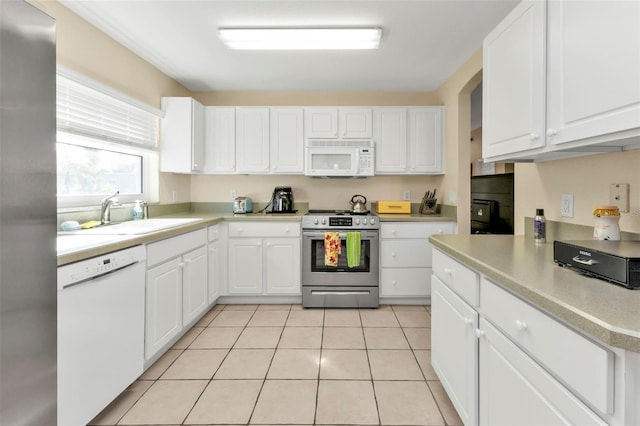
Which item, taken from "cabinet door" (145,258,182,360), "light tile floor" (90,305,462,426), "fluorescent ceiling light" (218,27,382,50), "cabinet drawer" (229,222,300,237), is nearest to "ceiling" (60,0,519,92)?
"fluorescent ceiling light" (218,27,382,50)

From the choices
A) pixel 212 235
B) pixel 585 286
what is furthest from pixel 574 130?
pixel 212 235

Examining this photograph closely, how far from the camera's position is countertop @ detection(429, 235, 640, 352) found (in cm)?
74

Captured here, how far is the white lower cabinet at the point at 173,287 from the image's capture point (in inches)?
86.9

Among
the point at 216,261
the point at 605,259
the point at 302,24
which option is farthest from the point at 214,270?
the point at 605,259

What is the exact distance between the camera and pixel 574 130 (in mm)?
1272

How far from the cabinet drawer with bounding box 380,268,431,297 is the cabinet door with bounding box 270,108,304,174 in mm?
1479

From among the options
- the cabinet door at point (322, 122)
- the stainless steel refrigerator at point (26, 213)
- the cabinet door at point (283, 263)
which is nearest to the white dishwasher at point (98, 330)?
the stainless steel refrigerator at point (26, 213)

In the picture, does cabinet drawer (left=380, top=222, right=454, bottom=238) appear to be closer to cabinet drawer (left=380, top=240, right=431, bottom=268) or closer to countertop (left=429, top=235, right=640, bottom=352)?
cabinet drawer (left=380, top=240, right=431, bottom=268)

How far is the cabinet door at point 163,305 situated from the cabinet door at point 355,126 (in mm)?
2209

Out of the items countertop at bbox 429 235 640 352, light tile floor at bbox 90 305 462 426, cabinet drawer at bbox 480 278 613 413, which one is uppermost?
countertop at bbox 429 235 640 352

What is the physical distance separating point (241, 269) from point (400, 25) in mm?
2625

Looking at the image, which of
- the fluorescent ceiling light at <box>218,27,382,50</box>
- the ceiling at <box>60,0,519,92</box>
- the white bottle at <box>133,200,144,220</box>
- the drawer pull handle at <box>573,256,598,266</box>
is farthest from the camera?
the white bottle at <box>133,200,144,220</box>

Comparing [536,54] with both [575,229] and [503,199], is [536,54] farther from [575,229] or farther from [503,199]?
[503,199]

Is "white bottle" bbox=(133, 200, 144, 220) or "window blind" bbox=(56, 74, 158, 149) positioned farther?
"white bottle" bbox=(133, 200, 144, 220)
